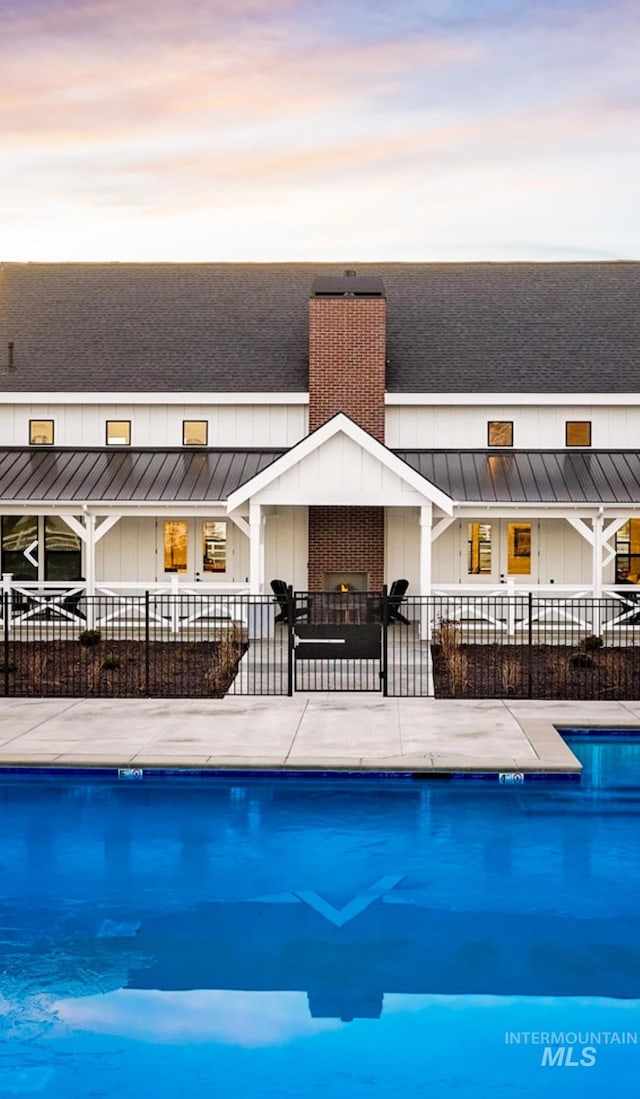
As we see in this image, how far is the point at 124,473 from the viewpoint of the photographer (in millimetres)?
30750

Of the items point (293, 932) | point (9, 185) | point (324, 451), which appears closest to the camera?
point (293, 932)

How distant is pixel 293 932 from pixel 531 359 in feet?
81.5

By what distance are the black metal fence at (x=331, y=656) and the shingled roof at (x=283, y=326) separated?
699cm

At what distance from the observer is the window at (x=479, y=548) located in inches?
1233

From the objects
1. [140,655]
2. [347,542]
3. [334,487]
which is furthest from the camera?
[347,542]

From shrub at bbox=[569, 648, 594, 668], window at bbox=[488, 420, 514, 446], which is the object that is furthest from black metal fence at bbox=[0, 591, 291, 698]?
window at bbox=[488, 420, 514, 446]

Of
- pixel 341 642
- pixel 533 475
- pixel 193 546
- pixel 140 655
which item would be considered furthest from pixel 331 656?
pixel 533 475

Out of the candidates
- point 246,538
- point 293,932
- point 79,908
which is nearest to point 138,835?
point 79,908

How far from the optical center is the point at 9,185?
35.3m

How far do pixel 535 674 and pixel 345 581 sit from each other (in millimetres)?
8679

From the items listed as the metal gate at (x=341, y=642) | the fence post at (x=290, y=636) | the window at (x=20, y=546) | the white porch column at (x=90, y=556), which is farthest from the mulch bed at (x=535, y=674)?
the window at (x=20, y=546)

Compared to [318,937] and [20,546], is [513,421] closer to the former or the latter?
[20,546]

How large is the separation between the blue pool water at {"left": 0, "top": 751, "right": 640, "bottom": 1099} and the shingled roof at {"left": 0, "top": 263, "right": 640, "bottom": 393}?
18680 mm

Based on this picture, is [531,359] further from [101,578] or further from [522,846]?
[522,846]
